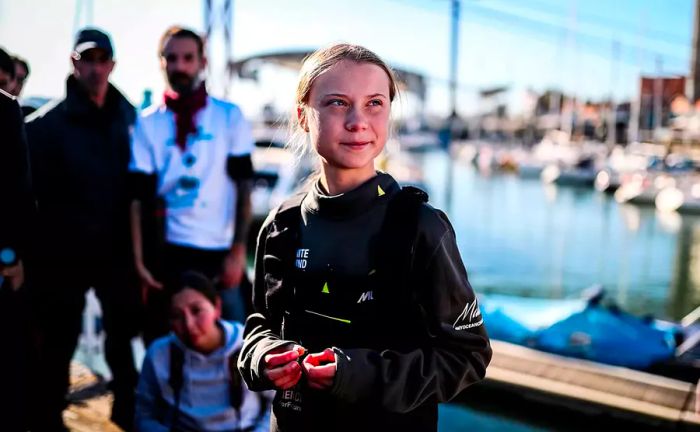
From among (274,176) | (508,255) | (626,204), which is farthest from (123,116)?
(626,204)

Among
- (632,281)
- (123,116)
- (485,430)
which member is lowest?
(632,281)

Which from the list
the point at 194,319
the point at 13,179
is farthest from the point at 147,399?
the point at 13,179

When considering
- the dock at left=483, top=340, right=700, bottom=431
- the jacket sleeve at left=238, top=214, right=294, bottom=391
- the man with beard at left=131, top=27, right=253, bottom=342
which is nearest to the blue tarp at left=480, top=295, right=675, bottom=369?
the dock at left=483, top=340, right=700, bottom=431

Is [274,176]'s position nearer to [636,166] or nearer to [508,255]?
[508,255]

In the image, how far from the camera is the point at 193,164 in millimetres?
2934

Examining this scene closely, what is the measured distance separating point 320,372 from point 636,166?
128 ft

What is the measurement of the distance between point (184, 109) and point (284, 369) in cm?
191

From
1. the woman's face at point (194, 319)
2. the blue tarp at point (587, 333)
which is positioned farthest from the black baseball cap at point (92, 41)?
the blue tarp at point (587, 333)

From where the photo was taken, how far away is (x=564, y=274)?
1658 cm

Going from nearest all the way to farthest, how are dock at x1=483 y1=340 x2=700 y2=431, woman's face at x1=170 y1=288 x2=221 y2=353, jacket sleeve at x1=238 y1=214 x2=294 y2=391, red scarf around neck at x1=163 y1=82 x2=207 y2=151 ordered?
jacket sleeve at x1=238 y1=214 x2=294 y2=391
woman's face at x1=170 y1=288 x2=221 y2=353
red scarf around neck at x1=163 y1=82 x2=207 y2=151
dock at x1=483 y1=340 x2=700 y2=431

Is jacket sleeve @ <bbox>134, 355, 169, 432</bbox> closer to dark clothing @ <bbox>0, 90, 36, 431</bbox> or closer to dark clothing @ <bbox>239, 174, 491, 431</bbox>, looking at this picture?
dark clothing @ <bbox>0, 90, 36, 431</bbox>

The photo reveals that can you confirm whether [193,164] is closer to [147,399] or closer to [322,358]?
[147,399]

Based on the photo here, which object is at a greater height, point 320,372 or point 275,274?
point 275,274

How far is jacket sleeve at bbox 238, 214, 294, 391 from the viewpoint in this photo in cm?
138
